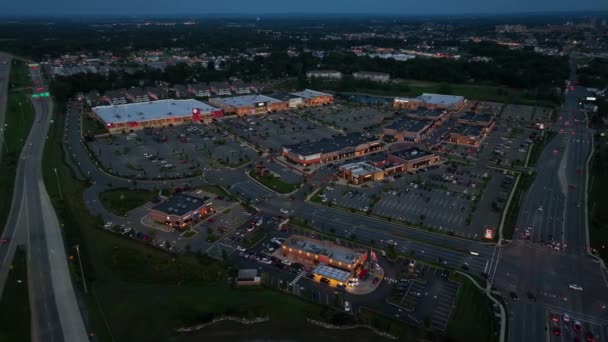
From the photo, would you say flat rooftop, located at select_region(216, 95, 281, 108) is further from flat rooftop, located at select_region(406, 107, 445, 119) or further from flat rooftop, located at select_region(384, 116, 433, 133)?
flat rooftop, located at select_region(406, 107, 445, 119)

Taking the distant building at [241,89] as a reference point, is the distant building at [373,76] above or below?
above

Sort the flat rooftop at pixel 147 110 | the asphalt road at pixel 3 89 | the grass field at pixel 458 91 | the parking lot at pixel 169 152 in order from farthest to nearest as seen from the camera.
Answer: the grass field at pixel 458 91 → the flat rooftop at pixel 147 110 → the asphalt road at pixel 3 89 → the parking lot at pixel 169 152

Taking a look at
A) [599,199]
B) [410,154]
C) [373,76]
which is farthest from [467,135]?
[373,76]

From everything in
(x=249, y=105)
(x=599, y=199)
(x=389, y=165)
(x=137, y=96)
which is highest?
(x=249, y=105)

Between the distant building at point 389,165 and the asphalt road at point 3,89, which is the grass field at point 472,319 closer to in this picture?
the distant building at point 389,165

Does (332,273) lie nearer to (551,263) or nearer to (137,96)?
(551,263)

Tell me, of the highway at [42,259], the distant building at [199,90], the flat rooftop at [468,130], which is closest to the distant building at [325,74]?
the distant building at [199,90]
